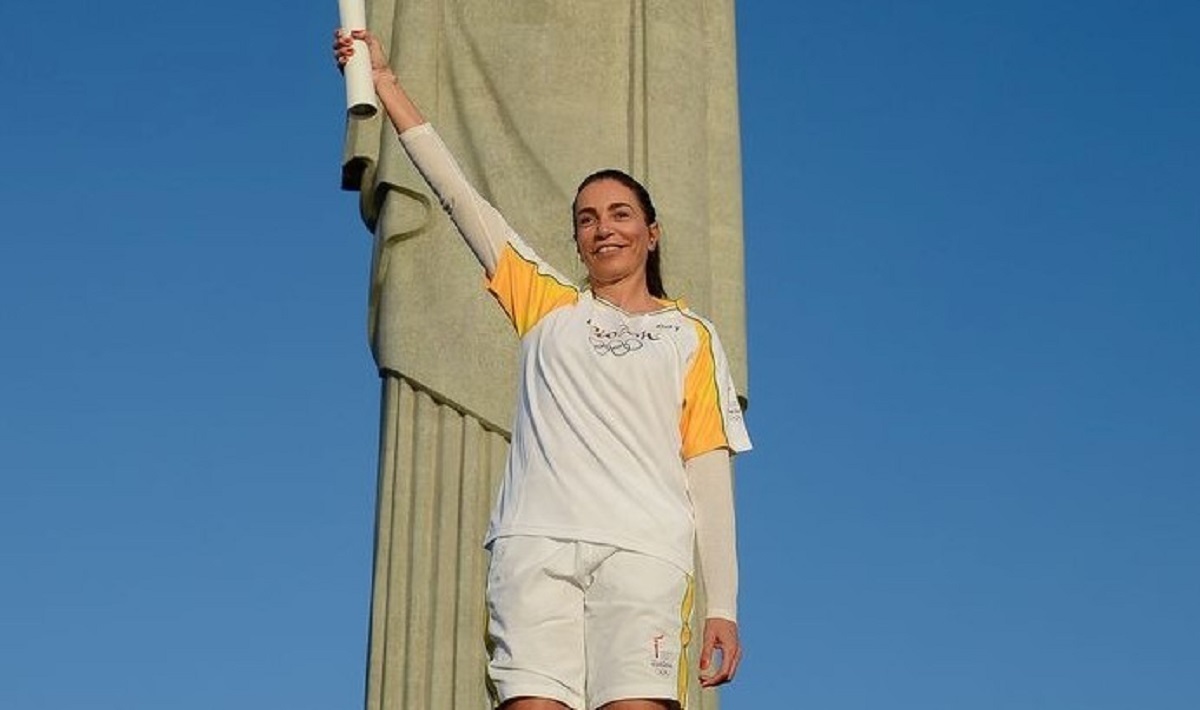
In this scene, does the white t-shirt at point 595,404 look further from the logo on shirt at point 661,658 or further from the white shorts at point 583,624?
the logo on shirt at point 661,658

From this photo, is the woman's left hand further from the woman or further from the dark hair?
the dark hair

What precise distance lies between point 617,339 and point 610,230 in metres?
0.30

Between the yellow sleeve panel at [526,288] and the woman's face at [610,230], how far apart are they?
10 centimetres

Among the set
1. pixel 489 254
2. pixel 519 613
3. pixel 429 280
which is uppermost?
pixel 429 280

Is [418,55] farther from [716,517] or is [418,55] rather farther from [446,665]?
[716,517]

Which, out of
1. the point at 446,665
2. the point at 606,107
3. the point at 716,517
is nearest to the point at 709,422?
the point at 716,517

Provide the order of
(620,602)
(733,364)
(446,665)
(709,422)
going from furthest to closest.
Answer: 1. (733,364)
2. (446,665)
3. (709,422)
4. (620,602)

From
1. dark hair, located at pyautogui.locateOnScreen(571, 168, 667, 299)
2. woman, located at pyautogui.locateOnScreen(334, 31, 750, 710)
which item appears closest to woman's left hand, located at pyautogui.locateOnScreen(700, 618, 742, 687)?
woman, located at pyautogui.locateOnScreen(334, 31, 750, 710)

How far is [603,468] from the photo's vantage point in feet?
16.2

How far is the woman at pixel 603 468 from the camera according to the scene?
4785 millimetres

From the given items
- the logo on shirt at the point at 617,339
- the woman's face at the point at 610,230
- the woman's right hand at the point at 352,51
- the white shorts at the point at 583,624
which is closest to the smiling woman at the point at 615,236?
the woman's face at the point at 610,230

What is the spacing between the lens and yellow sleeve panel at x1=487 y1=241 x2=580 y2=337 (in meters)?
5.35

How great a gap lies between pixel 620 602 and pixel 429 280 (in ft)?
16.3

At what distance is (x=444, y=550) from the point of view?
364 inches
